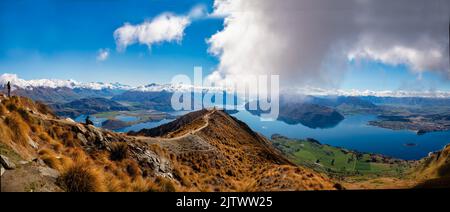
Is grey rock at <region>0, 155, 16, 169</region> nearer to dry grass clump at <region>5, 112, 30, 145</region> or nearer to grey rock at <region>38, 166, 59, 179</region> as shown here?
grey rock at <region>38, 166, 59, 179</region>

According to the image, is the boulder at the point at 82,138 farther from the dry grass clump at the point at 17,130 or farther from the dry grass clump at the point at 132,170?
the dry grass clump at the point at 17,130

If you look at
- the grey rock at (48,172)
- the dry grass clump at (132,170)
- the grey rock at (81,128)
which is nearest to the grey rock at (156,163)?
the dry grass clump at (132,170)

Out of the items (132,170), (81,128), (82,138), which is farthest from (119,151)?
(132,170)

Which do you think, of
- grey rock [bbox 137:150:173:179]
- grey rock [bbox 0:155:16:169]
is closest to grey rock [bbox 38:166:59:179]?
grey rock [bbox 0:155:16:169]

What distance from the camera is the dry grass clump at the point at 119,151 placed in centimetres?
1468

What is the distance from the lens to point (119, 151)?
15367 millimetres

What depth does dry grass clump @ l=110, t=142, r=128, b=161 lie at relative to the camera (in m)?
14.7

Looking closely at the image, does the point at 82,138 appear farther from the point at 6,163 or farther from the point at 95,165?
the point at 6,163

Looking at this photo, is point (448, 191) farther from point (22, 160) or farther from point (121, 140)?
point (121, 140)

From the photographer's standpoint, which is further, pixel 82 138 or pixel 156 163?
pixel 156 163
